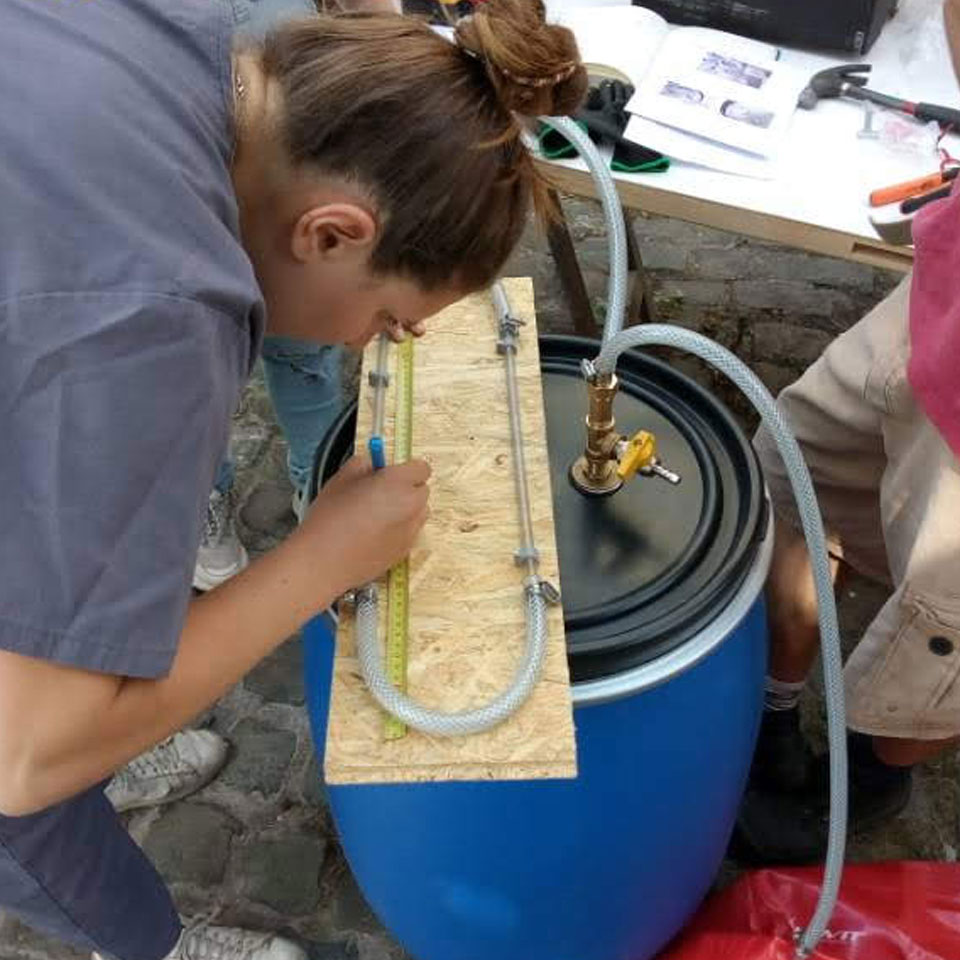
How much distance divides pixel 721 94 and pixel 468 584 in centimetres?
99

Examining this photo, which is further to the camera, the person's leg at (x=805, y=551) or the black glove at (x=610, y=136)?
the black glove at (x=610, y=136)

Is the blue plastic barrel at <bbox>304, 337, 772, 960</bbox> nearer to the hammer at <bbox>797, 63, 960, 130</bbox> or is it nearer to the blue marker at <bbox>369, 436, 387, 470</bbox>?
the blue marker at <bbox>369, 436, 387, 470</bbox>

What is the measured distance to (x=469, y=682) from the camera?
94cm

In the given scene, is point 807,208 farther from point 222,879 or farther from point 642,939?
point 222,879

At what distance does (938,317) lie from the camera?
45.8 inches

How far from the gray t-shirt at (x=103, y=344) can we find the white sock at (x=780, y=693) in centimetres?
103

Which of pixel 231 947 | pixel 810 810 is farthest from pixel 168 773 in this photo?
pixel 810 810

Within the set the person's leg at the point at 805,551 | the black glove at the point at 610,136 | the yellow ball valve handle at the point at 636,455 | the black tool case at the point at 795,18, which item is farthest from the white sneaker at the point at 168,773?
the black tool case at the point at 795,18

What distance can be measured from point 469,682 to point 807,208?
35.6 inches

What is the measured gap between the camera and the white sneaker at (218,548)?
184cm

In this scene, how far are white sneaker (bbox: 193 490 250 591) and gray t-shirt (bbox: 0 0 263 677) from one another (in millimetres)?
1135

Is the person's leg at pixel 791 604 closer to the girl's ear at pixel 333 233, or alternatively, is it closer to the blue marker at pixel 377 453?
the blue marker at pixel 377 453

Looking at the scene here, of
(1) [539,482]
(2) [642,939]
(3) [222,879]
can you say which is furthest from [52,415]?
(3) [222,879]

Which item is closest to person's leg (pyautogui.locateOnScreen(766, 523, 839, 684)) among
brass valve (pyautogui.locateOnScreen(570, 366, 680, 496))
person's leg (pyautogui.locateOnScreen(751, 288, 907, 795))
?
person's leg (pyautogui.locateOnScreen(751, 288, 907, 795))
